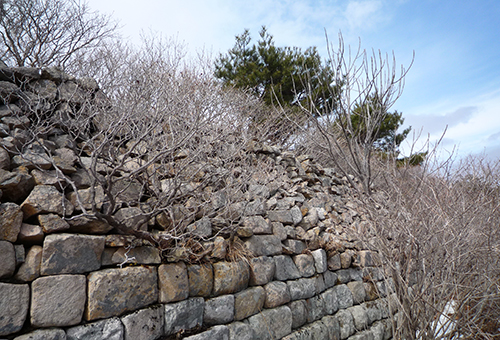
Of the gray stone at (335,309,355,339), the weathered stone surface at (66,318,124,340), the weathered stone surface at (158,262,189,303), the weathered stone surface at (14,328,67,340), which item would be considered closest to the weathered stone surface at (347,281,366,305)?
the gray stone at (335,309,355,339)

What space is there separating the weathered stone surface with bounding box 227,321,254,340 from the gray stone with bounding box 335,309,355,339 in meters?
1.53

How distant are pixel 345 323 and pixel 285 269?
122 cm

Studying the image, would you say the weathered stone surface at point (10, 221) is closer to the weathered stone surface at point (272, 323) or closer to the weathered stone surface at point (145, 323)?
the weathered stone surface at point (145, 323)

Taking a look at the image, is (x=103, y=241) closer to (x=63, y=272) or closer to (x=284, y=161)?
(x=63, y=272)

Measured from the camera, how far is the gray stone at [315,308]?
360 centimetres

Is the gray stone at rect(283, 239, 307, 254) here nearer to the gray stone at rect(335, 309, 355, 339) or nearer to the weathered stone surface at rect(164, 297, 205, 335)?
the gray stone at rect(335, 309, 355, 339)

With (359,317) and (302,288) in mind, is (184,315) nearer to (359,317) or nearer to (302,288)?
(302,288)

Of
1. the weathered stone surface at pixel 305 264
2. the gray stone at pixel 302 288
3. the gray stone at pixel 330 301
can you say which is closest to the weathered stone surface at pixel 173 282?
the gray stone at pixel 302 288

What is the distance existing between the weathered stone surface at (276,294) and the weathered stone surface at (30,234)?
7.11 feet

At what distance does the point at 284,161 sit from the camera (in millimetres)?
5621

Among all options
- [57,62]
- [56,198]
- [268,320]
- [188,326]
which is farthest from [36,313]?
Result: [57,62]

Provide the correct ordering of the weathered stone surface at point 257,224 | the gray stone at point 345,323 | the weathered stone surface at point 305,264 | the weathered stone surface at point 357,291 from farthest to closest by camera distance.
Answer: the weathered stone surface at point 357,291, the gray stone at point 345,323, the weathered stone surface at point 305,264, the weathered stone surface at point 257,224

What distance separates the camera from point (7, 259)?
2033 mm

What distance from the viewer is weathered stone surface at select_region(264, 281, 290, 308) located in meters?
3.22
